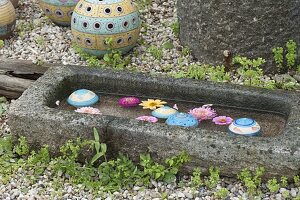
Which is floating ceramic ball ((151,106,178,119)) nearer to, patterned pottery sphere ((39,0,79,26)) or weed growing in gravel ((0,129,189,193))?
weed growing in gravel ((0,129,189,193))

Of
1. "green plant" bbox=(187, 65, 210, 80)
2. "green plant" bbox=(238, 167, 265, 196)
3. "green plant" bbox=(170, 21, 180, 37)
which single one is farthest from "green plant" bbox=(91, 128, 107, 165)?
"green plant" bbox=(170, 21, 180, 37)

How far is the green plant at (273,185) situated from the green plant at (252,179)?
7cm

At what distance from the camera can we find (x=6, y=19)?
5727mm

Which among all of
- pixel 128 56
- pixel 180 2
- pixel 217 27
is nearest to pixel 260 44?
pixel 217 27

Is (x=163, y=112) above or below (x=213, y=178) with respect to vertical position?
above

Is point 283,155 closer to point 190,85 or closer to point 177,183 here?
point 177,183

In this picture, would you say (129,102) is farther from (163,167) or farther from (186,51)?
(186,51)

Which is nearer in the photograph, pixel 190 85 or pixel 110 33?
pixel 190 85

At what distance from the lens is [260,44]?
16.4 ft

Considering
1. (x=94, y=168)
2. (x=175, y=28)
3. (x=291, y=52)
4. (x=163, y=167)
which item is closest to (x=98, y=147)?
(x=94, y=168)

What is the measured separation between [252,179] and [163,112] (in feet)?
2.74

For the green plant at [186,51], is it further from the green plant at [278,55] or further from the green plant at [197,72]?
the green plant at [278,55]

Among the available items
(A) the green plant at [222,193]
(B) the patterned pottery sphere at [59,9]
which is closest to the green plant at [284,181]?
(A) the green plant at [222,193]

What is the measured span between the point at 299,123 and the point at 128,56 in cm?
193
